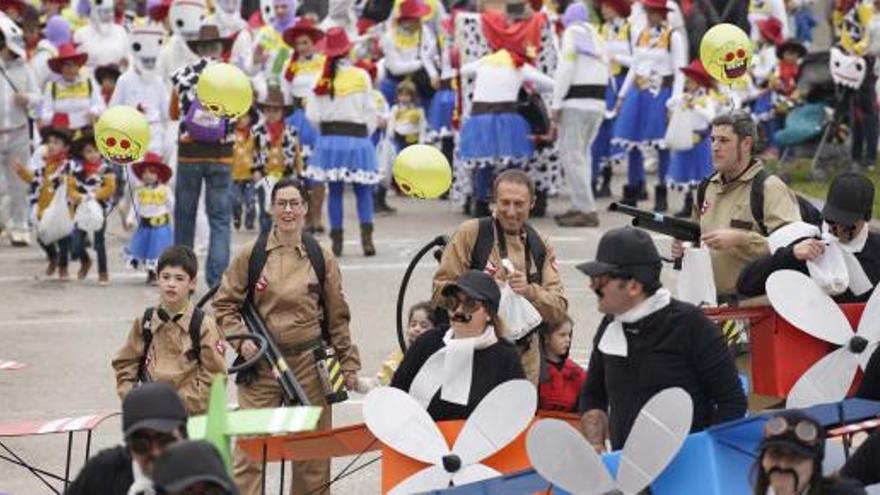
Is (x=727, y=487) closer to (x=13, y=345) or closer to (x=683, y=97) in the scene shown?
(x=13, y=345)

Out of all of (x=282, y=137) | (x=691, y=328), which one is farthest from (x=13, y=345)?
(x=691, y=328)

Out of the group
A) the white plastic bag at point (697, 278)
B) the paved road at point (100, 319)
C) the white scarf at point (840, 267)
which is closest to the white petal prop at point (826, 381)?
the white scarf at point (840, 267)

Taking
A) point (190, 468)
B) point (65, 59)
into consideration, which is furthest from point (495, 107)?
point (190, 468)

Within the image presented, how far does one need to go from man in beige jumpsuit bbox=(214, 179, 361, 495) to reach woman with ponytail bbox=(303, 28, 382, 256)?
7.96 m

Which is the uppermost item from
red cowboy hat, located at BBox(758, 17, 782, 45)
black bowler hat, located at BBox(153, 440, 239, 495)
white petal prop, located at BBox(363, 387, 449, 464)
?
red cowboy hat, located at BBox(758, 17, 782, 45)

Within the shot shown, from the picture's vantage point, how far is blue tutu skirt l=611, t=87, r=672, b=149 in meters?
22.1

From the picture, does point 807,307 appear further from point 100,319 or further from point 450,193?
point 450,193

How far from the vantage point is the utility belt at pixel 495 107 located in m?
21.0

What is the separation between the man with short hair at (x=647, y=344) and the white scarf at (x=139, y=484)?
1885mm

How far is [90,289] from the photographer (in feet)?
62.0

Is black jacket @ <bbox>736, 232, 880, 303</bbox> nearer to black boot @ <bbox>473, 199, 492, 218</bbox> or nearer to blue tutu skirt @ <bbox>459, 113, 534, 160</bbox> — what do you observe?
blue tutu skirt @ <bbox>459, 113, 534, 160</bbox>

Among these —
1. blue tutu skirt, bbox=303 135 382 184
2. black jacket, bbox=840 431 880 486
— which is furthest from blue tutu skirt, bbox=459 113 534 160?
black jacket, bbox=840 431 880 486

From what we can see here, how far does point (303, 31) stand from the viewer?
66.7 ft

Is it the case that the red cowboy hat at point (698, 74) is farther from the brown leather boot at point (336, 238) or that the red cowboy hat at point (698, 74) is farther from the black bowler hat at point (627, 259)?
the black bowler hat at point (627, 259)
